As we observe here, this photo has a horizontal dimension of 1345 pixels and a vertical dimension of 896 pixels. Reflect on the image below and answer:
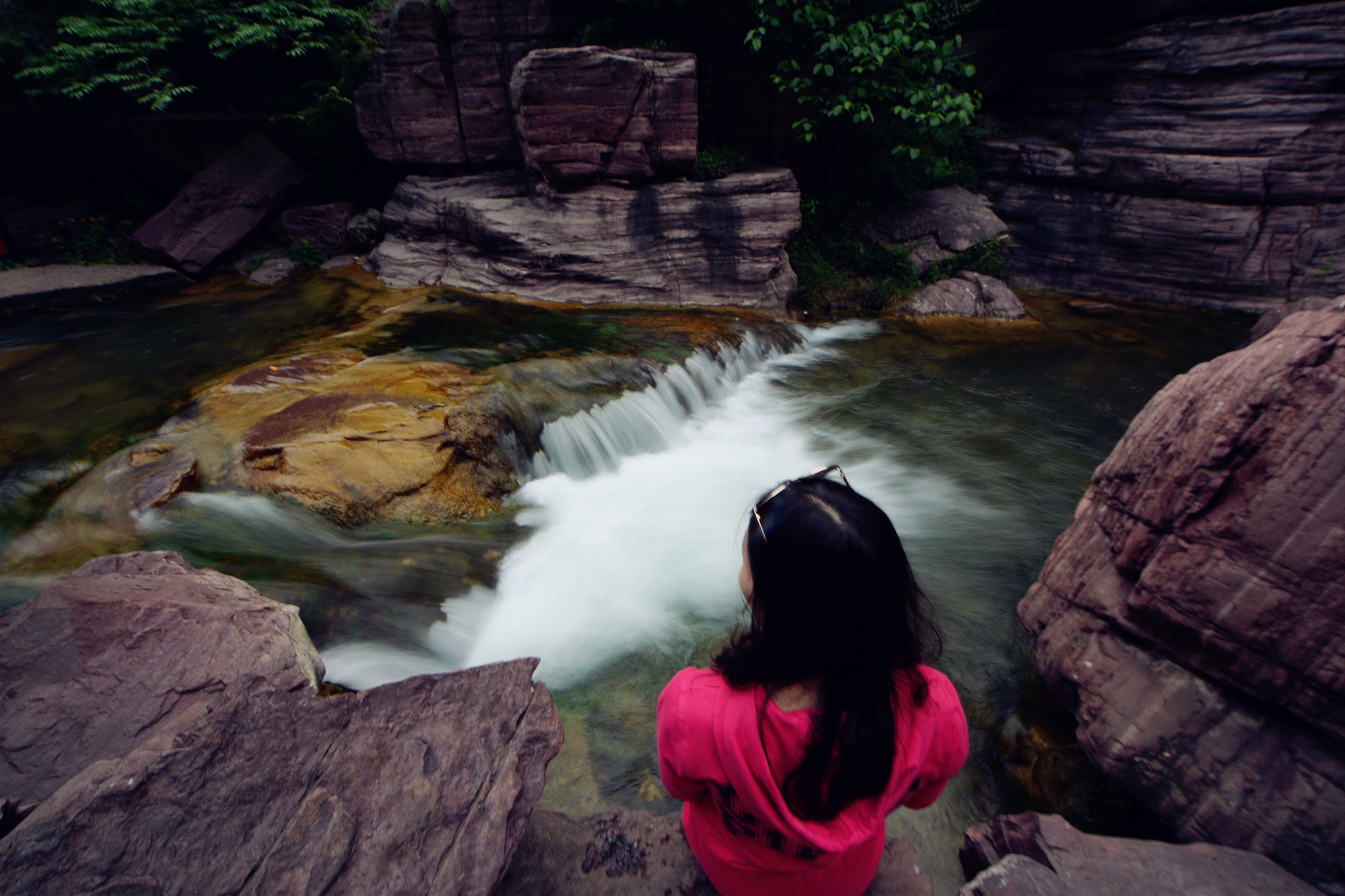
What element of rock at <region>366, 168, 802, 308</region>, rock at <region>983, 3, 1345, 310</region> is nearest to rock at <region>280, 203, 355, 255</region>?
rock at <region>366, 168, 802, 308</region>

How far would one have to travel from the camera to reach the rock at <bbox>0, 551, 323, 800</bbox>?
2.34 m

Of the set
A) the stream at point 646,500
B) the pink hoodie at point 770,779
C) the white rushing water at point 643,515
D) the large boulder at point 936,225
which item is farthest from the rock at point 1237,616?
the large boulder at point 936,225

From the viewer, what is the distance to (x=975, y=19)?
39.4 ft

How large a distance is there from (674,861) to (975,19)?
15.1m

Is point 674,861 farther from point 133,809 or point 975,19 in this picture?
point 975,19

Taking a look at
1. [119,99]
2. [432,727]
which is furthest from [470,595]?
[119,99]

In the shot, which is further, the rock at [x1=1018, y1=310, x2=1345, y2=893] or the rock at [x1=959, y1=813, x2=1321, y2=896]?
the rock at [x1=1018, y1=310, x2=1345, y2=893]

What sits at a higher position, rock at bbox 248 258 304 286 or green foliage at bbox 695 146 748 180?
green foliage at bbox 695 146 748 180

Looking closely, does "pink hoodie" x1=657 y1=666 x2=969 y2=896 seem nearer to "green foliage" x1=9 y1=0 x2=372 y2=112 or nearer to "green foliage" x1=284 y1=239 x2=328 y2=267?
"green foliage" x1=284 y1=239 x2=328 y2=267

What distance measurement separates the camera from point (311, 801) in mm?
1977

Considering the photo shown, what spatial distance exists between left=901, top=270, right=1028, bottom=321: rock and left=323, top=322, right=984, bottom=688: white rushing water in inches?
120

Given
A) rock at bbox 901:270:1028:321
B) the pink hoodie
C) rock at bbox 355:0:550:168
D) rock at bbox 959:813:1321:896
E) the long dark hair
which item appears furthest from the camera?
rock at bbox 901:270:1028:321

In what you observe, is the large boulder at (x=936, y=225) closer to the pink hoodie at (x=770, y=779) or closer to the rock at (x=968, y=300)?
the rock at (x=968, y=300)

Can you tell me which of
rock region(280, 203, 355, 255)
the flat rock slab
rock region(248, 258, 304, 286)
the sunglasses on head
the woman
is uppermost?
the sunglasses on head
